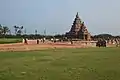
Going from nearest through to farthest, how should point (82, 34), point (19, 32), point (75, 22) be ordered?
1. point (82, 34)
2. point (75, 22)
3. point (19, 32)

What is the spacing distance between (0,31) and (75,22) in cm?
2826

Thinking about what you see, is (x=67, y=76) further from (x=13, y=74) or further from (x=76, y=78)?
(x=13, y=74)

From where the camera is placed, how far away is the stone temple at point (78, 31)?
67156 millimetres

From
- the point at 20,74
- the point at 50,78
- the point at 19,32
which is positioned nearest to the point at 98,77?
the point at 50,78

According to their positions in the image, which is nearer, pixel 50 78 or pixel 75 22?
pixel 50 78

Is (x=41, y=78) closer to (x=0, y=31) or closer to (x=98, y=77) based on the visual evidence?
(x=98, y=77)

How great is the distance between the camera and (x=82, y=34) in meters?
66.6

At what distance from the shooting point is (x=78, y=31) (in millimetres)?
69688

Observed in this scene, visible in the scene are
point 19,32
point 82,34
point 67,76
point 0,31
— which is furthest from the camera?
point 19,32

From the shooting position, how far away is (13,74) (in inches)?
519

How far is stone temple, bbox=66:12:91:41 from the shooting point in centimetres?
6716

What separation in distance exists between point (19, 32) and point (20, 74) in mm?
97930

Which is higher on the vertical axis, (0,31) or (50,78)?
(0,31)

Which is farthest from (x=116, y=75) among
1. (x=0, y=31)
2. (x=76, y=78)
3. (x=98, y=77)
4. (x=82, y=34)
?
(x=0, y=31)
